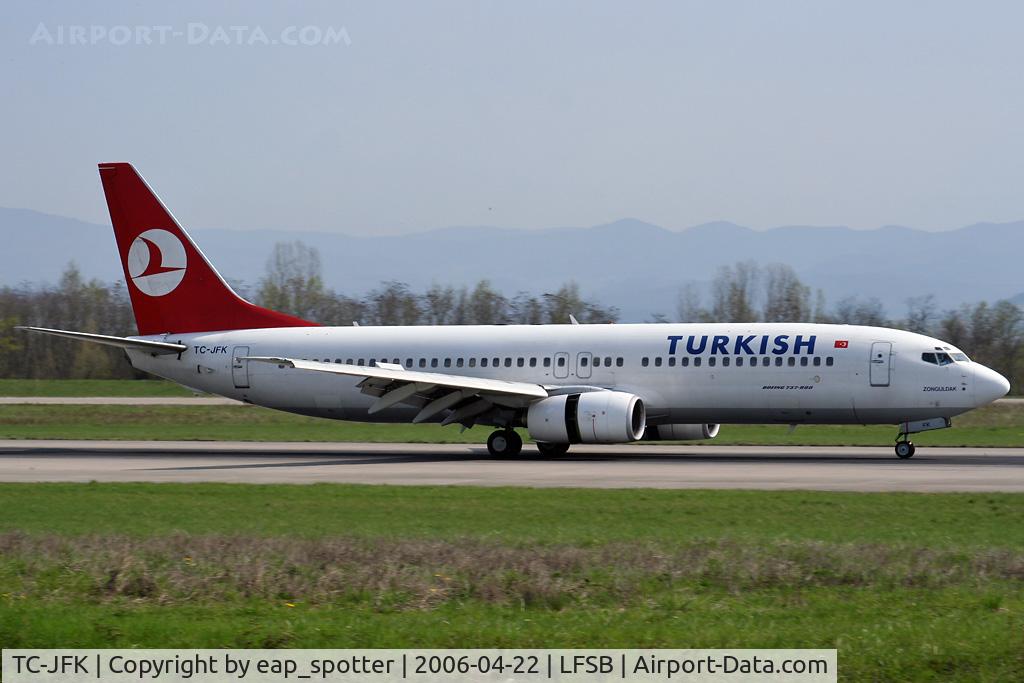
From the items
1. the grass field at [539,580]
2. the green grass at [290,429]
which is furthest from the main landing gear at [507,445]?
the grass field at [539,580]

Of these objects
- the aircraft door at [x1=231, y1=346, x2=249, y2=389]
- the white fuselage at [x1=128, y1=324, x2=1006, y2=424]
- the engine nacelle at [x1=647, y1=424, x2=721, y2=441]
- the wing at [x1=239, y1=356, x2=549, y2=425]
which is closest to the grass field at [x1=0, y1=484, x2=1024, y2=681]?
the white fuselage at [x1=128, y1=324, x2=1006, y2=424]

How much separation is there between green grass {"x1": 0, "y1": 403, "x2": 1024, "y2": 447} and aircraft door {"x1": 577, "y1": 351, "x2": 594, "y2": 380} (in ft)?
19.3

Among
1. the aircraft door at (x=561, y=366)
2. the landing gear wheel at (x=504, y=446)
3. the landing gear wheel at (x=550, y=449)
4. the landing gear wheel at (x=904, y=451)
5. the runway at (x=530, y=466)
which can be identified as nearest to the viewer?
the runway at (x=530, y=466)

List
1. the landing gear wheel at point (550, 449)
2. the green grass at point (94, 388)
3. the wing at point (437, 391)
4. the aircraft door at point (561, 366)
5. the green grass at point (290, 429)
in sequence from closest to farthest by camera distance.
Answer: the wing at point (437, 391)
the landing gear wheel at point (550, 449)
the aircraft door at point (561, 366)
the green grass at point (290, 429)
the green grass at point (94, 388)

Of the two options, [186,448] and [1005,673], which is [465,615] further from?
[186,448]

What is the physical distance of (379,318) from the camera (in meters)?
120

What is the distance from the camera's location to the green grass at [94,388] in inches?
3516

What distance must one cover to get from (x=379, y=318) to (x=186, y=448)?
77244 mm

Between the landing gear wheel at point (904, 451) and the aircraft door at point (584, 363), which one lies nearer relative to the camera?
the landing gear wheel at point (904, 451)

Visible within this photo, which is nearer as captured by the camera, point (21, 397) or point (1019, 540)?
point (1019, 540)

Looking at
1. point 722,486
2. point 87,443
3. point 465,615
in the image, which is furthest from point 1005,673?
point 87,443

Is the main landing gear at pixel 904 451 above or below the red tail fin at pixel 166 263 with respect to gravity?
below

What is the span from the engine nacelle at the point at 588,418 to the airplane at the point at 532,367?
0.16 ft
